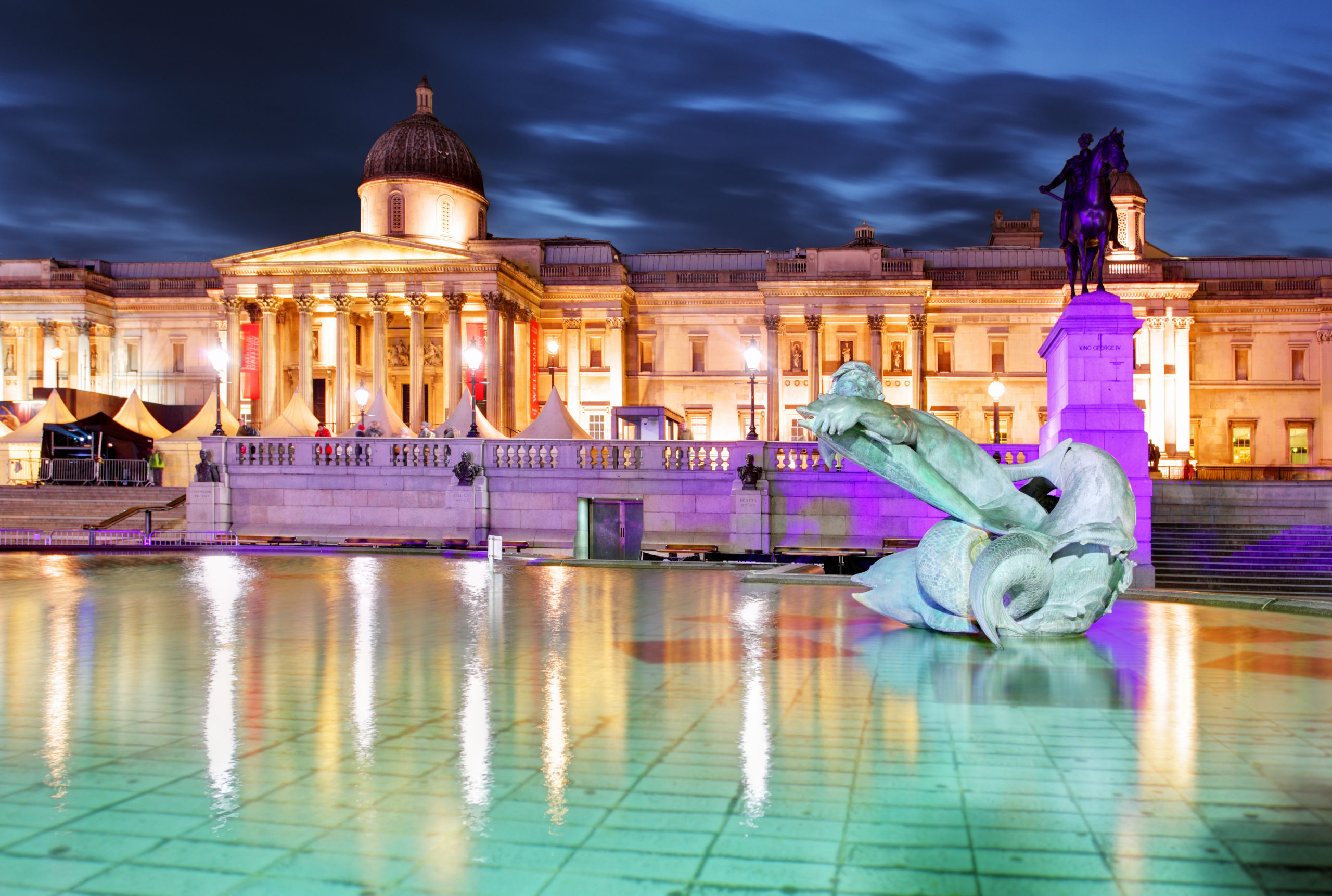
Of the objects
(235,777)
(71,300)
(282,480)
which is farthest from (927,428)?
(71,300)

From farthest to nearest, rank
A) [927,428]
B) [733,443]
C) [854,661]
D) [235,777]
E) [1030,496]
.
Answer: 1. [733,443]
2. [1030,496]
3. [927,428]
4. [854,661]
5. [235,777]

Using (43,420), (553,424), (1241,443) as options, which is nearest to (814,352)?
(1241,443)

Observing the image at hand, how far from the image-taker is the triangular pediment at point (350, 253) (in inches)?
2180

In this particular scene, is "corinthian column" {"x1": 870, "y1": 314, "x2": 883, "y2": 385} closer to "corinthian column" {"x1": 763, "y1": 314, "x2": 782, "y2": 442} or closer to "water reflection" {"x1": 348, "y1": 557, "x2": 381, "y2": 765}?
"corinthian column" {"x1": 763, "y1": 314, "x2": 782, "y2": 442}

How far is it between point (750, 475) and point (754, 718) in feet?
67.5

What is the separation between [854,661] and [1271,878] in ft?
14.3

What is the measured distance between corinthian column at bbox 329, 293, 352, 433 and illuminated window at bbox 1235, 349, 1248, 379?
55393 mm

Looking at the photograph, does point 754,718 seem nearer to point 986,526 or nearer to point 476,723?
point 476,723

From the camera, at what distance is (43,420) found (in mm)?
43938

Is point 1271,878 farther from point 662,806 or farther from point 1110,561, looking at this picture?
point 1110,561

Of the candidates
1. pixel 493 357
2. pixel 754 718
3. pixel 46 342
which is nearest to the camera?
pixel 754 718

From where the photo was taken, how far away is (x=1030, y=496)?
31.9 feet

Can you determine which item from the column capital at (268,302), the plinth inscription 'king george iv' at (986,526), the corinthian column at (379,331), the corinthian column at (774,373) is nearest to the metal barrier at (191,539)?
the plinth inscription 'king george iv' at (986,526)

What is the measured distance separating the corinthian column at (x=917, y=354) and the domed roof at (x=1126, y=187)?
58.5 ft
